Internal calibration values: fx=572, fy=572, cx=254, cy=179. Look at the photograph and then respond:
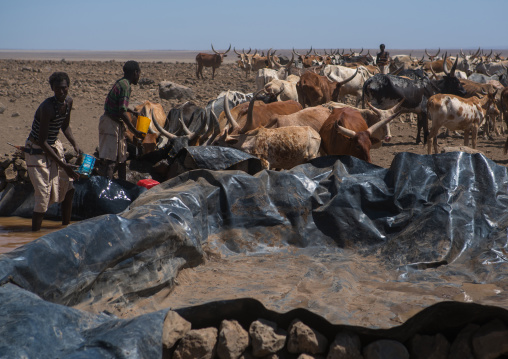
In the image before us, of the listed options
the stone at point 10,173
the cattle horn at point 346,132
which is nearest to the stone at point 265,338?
the cattle horn at point 346,132

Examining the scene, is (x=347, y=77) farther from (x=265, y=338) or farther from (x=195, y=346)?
(x=195, y=346)

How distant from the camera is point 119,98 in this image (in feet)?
20.0

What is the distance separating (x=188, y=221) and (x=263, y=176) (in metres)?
1.09

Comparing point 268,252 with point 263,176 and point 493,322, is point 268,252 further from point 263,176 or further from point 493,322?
point 493,322

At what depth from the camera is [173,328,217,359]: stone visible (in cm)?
312

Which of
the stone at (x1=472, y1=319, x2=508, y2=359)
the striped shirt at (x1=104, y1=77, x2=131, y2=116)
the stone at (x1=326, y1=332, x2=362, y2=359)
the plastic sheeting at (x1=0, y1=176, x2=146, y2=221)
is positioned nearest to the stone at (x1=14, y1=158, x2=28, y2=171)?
the plastic sheeting at (x1=0, y1=176, x2=146, y2=221)

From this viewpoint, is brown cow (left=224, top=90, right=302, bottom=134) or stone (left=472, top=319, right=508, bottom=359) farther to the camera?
brown cow (left=224, top=90, right=302, bottom=134)

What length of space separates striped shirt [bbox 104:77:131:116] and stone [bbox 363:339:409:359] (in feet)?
13.1

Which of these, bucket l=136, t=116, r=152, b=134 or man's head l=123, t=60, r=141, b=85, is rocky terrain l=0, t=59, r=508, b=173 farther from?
man's head l=123, t=60, r=141, b=85

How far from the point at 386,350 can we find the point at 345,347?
0.72 ft

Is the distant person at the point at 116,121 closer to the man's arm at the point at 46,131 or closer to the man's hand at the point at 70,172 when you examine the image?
the man's hand at the point at 70,172

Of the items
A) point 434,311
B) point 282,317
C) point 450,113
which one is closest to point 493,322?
point 434,311

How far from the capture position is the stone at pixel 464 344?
121 inches

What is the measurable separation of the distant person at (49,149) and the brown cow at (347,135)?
10.7 feet
